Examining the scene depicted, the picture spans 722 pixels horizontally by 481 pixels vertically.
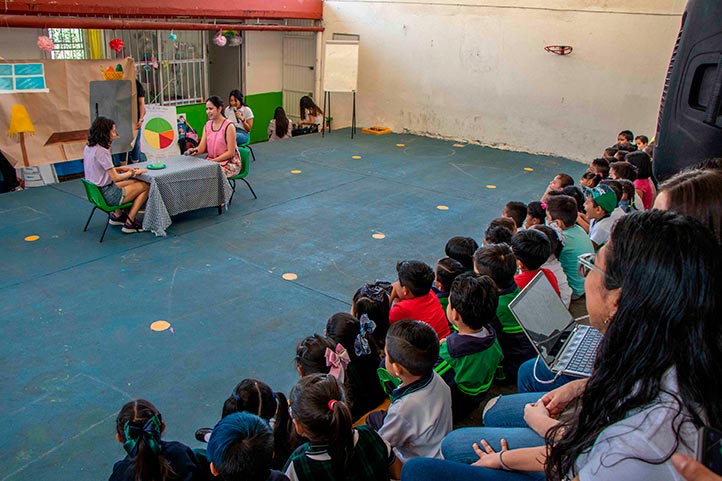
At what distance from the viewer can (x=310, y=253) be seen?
5.31m

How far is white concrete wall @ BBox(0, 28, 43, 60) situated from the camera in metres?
7.08

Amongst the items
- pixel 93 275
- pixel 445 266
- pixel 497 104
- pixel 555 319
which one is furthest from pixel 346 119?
pixel 555 319

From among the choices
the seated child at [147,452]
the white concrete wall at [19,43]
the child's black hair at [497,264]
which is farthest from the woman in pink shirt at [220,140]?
the seated child at [147,452]

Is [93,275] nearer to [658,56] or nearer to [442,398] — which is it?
[442,398]

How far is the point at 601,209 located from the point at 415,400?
2.74m

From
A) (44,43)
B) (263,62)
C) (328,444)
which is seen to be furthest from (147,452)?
(263,62)

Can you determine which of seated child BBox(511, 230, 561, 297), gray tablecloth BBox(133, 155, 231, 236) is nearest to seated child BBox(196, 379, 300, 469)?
seated child BBox(511, 230, 561, 297)

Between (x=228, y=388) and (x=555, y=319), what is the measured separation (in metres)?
1.92

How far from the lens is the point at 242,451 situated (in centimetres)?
176

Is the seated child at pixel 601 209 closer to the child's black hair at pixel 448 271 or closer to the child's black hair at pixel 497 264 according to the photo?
the child's black hair at pixel 448 271

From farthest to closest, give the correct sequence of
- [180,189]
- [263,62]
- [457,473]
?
[263,62]
[180,189]
[457,473]

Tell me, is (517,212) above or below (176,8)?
below

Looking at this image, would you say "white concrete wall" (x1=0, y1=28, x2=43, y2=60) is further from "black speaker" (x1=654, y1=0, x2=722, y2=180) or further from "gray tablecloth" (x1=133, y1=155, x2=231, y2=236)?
"black speaker" (x1=654, y1=0, x2=722, y2=180)

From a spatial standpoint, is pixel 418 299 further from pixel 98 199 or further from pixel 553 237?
pixel 98 199
